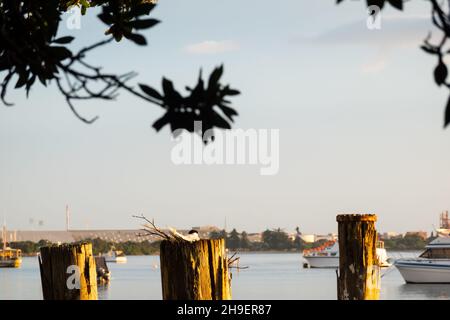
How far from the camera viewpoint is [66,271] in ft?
23.4

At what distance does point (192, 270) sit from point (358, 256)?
9.80ft

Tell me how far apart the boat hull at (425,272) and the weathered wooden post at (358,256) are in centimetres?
5052

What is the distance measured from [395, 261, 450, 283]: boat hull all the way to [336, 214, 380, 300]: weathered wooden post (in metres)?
50.5

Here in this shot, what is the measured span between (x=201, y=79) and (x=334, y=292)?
7172 centimetres

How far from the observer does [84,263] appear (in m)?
7.29

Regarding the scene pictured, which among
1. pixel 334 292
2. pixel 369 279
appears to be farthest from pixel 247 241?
pixel 369 279

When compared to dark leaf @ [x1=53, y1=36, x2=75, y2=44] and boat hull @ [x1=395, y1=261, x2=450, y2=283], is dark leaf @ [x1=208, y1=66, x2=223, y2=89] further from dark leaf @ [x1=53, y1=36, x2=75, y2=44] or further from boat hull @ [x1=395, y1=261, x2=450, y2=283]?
boat hull @ [x1=395, y1=261, x2=450, y2=283]

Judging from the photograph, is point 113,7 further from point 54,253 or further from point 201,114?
point 54,253

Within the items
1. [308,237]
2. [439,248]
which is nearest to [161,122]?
[439,248]

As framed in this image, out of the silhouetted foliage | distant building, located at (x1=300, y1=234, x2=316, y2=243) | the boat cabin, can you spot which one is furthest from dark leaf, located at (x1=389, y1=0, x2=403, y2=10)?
distant building, located at (x1=300, y1=234, x2=316, y2=243)

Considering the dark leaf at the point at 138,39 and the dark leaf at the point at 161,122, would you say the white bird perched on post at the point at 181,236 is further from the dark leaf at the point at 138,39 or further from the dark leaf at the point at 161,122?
the dark leaf at the point at 161,122

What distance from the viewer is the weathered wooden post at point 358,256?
8.90 meters

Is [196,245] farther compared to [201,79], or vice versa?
[196,245]

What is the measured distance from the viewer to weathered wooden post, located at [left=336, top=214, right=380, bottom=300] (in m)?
8.90
